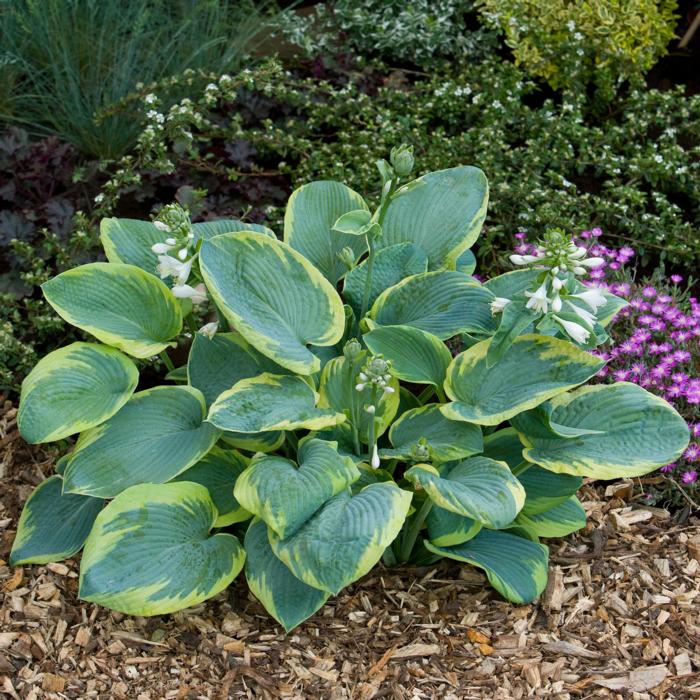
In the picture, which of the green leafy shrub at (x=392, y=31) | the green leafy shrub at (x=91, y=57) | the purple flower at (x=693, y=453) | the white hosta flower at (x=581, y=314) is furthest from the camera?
the green leafy shrub at (x=392, y=31)

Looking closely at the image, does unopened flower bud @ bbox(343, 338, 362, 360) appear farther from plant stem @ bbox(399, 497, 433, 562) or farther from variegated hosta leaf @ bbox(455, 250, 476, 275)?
variegated hosta leaf @ bbox(455, 250, 476, 275)

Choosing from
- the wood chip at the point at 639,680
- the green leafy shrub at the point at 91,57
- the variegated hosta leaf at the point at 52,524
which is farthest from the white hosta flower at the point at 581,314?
the green leafy shrub at the point at 91,57

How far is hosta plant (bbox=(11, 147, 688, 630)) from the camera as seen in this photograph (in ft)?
6.41

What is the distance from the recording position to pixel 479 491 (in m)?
1.98

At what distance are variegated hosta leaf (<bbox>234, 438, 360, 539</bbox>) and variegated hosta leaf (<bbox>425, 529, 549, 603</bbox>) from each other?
371mm

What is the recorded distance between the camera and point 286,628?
2.00 m

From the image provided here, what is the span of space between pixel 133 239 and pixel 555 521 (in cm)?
133

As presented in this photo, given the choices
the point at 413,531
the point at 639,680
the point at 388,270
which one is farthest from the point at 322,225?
the point at 639,680

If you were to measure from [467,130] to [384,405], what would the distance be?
2.16 m

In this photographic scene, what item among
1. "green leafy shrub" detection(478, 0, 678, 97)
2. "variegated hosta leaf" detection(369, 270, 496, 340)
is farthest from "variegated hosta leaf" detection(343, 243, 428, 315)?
"green leafy shrub" detection(478, 0, 678, 97)

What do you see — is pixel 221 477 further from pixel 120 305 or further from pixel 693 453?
pixel 693 453

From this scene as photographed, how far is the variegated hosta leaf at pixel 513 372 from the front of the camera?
212 centimetres

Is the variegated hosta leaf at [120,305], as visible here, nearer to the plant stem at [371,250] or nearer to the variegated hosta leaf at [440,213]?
the plant stem at [371,250]

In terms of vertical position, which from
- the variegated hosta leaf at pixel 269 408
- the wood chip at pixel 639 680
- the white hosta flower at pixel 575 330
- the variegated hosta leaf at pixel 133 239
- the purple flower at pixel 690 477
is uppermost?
the white hosta flower at pixel 575 330
